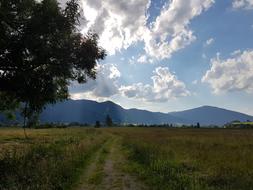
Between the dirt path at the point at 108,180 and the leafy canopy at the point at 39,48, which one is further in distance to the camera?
the leafy canopy at the point at 39,48

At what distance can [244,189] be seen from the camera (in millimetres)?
11297

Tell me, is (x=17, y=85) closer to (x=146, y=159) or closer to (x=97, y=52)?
(x=97, y=52)

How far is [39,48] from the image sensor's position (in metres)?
17.2

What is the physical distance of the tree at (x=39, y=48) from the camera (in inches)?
666

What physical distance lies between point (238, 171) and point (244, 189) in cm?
428

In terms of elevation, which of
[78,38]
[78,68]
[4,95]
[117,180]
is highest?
[78,38]

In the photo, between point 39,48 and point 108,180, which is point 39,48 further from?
point 108,180

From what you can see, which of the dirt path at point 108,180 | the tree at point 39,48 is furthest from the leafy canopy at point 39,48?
the dirt path at point 108,180

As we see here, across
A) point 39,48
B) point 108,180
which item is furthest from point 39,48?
point 108,180

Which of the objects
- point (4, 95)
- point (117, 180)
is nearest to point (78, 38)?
point (4, 95)

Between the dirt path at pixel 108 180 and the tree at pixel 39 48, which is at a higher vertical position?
the tree at pixel 39 48

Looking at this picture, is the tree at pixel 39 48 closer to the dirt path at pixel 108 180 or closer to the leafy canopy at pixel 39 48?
the leafy canopy at pixel 39 48

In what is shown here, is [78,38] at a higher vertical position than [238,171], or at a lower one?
higher

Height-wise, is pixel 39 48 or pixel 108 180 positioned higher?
pixel 39 48
